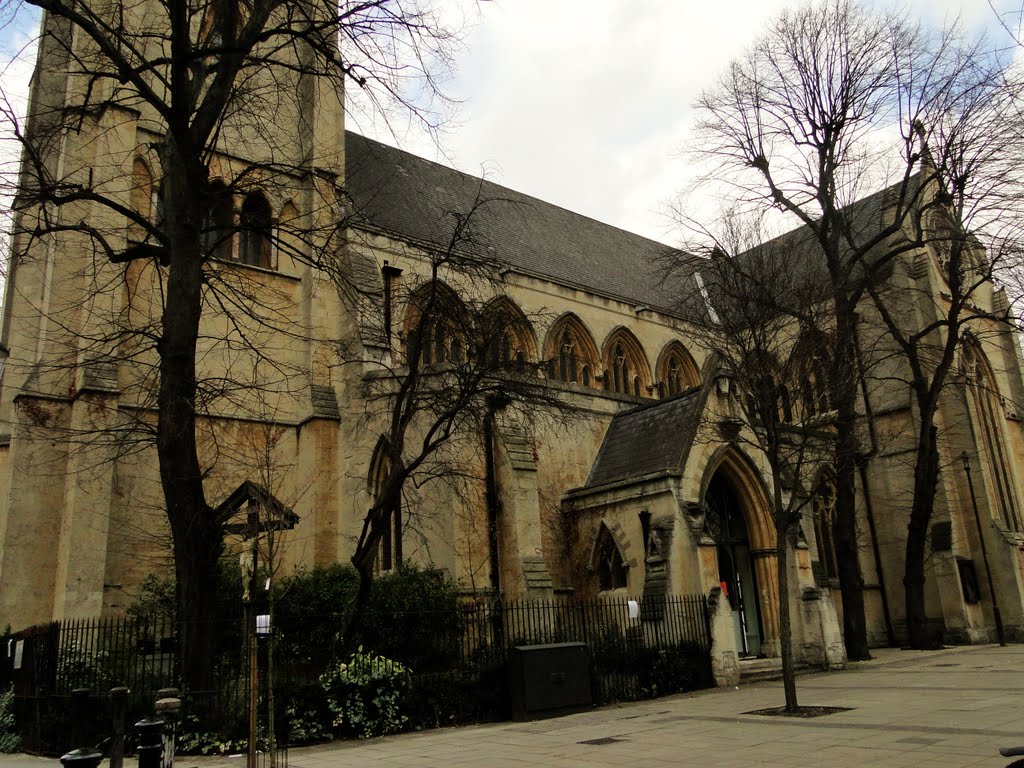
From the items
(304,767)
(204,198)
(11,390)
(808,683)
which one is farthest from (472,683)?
(11,390)

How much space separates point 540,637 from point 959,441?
16760 millimetres

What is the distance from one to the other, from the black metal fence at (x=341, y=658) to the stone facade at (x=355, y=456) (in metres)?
0.82

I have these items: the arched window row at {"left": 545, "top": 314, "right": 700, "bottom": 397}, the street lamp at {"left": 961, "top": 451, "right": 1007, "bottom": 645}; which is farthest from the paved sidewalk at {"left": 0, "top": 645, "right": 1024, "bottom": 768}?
the arched window row at {"left": 545, "top": 314, "right": 700, "bottom": 397}

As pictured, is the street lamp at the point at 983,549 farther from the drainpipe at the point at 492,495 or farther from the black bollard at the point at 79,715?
the black bollard at the point at 79,715

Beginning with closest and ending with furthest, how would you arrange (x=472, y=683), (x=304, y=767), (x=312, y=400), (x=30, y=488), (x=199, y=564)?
(x=304, y=767) → (x=199, y=564) → (x=472, y=683) → (x=30, y=488) → (x=312, y=400)

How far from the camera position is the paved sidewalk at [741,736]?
7812 mm

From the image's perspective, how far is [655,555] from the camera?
1567 cm

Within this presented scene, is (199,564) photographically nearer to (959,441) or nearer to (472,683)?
(472,683)

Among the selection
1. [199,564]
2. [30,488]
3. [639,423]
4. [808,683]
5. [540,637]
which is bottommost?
[808,683]

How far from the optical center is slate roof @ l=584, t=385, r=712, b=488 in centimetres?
1678

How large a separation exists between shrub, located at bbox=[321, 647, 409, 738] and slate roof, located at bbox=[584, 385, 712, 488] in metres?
6.96

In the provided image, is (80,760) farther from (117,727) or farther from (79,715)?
(79,715)

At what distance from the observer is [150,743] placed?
587 cm

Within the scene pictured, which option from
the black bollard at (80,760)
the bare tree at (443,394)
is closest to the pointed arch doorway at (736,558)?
the bare tree at (443,394)
